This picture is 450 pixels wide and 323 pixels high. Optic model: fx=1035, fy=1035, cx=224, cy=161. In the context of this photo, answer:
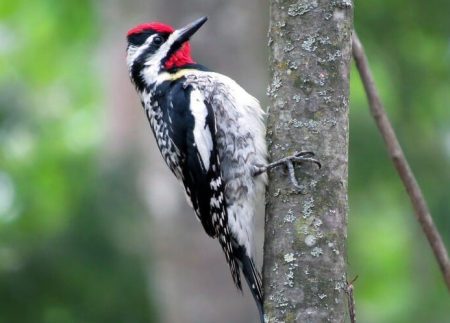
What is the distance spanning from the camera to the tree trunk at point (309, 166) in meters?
3.34

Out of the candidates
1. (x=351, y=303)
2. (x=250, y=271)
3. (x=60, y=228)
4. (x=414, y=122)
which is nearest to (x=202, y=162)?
(x=250, y=271)

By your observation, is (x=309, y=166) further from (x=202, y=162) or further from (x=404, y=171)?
(x=202, y=162)

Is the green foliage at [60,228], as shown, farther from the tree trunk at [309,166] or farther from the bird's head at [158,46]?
the tree trunk at [309,166]

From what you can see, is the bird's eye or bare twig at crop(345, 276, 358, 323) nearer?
bare twig at crop(345, 276, 358, 323)

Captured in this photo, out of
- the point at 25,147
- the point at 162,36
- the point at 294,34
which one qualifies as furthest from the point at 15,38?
the point at 294,34

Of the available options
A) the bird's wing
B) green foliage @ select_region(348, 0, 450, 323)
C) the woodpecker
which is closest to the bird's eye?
the woodpecker

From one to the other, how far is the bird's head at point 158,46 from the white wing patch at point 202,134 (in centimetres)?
41

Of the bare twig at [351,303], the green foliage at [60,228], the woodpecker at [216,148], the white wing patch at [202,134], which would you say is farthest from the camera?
the green foliage at [60,228]

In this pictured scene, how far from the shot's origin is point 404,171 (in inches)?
148

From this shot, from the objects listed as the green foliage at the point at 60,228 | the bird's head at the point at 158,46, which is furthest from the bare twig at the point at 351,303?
the green foliage at the point at 60,228

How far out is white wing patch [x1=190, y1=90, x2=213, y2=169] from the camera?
4.49m

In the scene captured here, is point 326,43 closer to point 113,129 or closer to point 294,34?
point 294,34

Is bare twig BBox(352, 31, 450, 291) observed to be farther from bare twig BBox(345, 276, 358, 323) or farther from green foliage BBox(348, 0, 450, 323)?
green foliage BBox(348, 0, 450, 323)

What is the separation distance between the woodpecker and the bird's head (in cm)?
6
